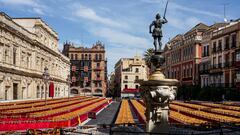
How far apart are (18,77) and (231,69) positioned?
3579 centimetres

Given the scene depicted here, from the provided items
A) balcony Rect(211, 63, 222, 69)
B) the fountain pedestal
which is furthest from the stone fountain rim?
balcony Rect(211, 63, 222, 69)

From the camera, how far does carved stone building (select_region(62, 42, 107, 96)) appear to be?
121m

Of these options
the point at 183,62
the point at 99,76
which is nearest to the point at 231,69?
the point at 183,62

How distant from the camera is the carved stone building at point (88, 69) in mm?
120875

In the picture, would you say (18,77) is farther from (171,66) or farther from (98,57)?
(98,57)

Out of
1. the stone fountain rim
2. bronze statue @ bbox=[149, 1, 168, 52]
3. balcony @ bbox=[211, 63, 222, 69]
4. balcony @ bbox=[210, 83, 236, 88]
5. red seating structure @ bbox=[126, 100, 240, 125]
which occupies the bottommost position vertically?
red seating structure @ bbox=[126, 100, 240, 125]

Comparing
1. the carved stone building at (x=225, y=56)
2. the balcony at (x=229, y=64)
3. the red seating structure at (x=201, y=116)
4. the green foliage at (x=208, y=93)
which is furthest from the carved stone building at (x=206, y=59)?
the red seating structure at (x=201, y=116)

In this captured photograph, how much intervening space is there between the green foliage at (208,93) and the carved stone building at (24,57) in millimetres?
30661

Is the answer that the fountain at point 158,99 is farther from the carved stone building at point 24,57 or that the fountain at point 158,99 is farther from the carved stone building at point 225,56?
the carved stone building at point 225,56

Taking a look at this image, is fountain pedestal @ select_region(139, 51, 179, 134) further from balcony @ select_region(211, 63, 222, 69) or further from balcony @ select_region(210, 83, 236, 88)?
balcony @ select_region(211, 63, 222, 69)

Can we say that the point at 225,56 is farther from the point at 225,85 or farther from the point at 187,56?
the point at 187,56

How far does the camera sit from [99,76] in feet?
401

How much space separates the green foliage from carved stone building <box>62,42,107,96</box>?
46858 mm

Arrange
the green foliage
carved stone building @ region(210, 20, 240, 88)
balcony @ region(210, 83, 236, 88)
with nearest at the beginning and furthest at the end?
the green foliage → carved stone building @ region(210, 20, 240, 88) → balcony @ region(210, 83, 236, 88)
